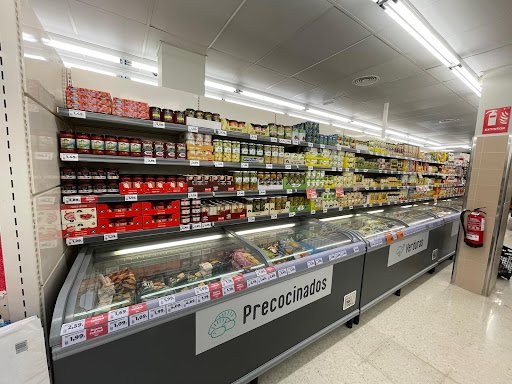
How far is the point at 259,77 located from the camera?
15.7 ft

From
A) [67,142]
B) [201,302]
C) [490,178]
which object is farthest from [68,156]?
[490,178]

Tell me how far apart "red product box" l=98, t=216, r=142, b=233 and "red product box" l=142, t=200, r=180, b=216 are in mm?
76

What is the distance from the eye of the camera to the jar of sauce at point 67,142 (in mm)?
1572

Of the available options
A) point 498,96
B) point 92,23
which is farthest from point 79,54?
point 498,96

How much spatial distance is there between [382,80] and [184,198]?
4903 millimetres

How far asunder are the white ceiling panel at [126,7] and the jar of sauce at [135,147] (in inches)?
78.7

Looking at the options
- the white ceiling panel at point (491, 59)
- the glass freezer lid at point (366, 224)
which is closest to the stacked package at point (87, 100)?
the glass freezer lid at point (366, 224)

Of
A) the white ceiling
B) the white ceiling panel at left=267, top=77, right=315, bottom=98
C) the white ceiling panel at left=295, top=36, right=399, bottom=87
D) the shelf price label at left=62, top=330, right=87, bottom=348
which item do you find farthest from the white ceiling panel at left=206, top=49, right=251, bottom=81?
the shelf price label at left=62, top=330, right=87, bottom=348

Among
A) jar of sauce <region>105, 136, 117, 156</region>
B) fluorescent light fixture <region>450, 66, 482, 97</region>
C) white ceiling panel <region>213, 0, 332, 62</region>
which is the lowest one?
jar of sauce <region>105, 136, 117, 156</region>

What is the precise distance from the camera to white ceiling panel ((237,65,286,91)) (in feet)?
14.5

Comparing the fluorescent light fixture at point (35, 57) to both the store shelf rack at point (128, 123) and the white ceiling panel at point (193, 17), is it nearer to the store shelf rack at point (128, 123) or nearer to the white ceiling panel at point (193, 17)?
the store shelf rack at point (128, 123)

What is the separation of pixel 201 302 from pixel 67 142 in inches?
59.1

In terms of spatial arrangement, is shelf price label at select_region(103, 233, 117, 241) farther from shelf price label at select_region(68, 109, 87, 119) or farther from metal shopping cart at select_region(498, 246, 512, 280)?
metal shopping cart at select_region(498, 246, 512, 280)

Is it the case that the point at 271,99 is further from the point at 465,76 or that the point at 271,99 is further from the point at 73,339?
the point at 73,339
